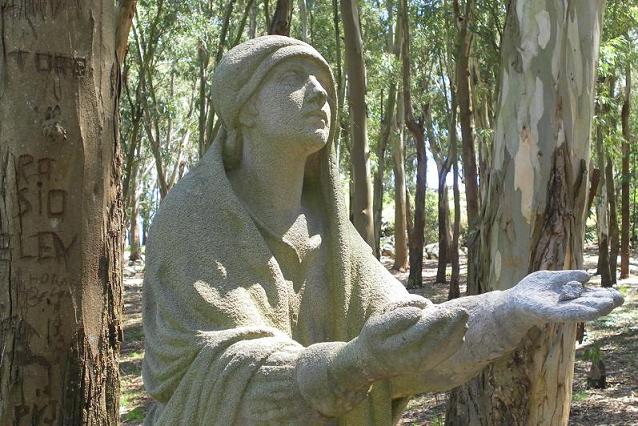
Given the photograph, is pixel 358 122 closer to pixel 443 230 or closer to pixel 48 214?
pixel 48 214

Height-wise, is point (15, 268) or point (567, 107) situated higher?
point (567, 107)

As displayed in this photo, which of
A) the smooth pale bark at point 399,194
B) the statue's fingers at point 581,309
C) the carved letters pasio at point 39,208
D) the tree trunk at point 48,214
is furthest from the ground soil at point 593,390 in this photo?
the smooth pale bark at point 399,194

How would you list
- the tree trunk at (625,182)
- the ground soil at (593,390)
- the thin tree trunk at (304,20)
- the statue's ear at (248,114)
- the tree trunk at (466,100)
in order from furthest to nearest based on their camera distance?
the thin tree trunk at (304,20), the tree trunk at (625,182), the tree trunk at (466,100), the ground soil at (593,390), the statue's ear at (248,114)

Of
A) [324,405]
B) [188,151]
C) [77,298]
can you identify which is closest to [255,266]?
[324,405]

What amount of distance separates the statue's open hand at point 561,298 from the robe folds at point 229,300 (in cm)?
56

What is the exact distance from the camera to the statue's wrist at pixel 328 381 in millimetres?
2436

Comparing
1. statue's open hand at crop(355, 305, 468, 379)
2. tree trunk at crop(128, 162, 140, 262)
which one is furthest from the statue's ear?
tree trunk at crop(128, 162, 140, 262)

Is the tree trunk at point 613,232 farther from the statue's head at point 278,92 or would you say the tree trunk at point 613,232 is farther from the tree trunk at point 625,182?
the statue's head at point 278,92

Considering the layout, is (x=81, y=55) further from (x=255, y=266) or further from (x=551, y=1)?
(x=551, y=1)

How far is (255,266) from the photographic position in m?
2.85

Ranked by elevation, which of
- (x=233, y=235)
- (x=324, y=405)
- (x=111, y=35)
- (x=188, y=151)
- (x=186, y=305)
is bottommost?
(x=324, y=405)

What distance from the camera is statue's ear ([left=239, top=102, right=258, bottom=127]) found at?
2998 millimetres

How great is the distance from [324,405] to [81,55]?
120 inches

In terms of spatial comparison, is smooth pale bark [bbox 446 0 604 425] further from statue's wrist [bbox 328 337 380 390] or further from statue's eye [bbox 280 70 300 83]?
statue's wrist [bbox 328 337 380 390]
